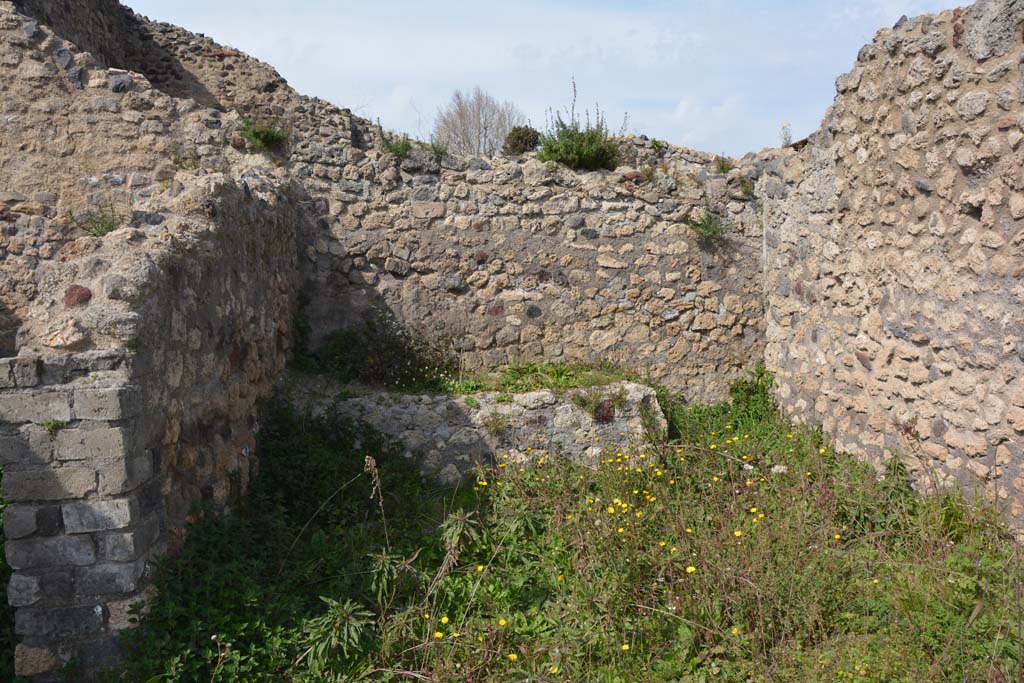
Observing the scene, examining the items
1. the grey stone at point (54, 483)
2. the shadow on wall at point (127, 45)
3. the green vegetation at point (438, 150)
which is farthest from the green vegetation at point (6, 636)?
the shadow on wall at point (127, 45)

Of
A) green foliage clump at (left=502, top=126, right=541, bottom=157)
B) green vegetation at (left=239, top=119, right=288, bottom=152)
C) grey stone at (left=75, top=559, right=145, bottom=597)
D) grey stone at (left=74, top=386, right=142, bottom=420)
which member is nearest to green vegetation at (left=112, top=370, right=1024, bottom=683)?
grey stone at (left=75, top=559, right=145, bottom=597)

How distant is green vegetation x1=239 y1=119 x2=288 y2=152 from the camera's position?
758 cm

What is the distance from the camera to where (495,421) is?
21.6 feet

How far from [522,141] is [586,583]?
20.6 ft

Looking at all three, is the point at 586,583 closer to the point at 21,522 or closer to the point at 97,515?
the point at 97,515

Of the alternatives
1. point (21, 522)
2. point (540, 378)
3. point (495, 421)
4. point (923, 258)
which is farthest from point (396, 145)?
point (21, 522)

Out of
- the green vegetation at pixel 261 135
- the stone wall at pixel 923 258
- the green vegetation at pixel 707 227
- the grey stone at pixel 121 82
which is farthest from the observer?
the green vegetation at pixel 707 227

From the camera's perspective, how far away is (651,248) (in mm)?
7832

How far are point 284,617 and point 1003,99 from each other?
5.36 meters

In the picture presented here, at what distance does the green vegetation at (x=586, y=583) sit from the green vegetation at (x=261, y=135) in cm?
303

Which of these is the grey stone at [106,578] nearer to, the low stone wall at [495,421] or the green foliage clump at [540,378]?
the low stone wall at [495,421]

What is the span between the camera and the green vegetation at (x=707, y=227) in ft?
25.7

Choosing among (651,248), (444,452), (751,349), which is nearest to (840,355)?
(751,349)

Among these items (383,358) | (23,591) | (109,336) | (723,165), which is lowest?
(23,591)
